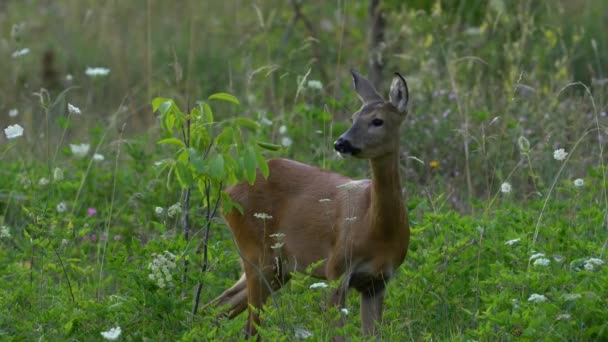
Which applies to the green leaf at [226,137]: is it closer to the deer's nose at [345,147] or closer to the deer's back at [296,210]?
the deer's nose at [345,147]

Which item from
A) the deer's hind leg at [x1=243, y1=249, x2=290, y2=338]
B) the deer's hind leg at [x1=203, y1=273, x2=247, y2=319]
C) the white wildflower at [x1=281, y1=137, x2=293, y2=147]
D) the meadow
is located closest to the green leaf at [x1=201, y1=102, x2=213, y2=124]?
the meadow

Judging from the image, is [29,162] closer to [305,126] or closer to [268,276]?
[305,126]

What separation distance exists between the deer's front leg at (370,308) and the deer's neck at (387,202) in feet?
0.94

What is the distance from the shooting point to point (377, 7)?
8195 mm

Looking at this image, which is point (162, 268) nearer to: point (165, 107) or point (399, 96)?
point (165, 107)

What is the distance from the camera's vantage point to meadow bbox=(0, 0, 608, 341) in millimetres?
4445

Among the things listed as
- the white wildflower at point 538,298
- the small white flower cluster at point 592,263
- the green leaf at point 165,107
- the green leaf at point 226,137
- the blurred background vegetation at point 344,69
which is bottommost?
the blurred background vegetation at point 344,69

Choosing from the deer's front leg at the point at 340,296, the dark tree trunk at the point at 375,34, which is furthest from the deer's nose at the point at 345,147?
the dark tree trunk at the point at 375,34

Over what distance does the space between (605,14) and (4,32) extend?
565cm

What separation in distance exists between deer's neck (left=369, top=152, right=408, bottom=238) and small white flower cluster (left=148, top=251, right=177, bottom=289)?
35.9 inches

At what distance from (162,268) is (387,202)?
1014 millimetres

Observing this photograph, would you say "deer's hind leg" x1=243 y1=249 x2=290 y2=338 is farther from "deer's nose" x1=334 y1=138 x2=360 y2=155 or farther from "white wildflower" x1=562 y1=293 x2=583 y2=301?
"white wildflower" x1=562 y1=293 x2=583 y2=301

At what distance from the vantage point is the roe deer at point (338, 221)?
4855 millimetres

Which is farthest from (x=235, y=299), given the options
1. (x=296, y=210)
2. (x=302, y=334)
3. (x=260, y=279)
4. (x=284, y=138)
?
(x=284, y=138)
